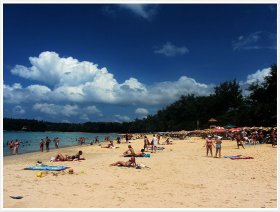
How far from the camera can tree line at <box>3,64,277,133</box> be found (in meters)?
48.0

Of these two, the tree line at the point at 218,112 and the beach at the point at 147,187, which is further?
the tree line at the point at 218,112

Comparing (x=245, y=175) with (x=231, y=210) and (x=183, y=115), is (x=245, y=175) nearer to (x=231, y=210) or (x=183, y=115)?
(x=231, y=210)

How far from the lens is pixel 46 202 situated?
28.3 feet

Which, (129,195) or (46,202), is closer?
(46,202)

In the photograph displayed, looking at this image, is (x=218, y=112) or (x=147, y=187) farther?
(x=218, y=112)

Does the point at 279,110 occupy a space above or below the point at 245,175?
above

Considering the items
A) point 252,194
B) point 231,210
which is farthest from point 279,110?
point 231,210

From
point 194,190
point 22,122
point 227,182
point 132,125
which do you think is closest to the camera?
point 194,190

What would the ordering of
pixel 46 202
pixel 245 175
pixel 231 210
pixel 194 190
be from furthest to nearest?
pixel 245 175 → pixel 194 190 → pixel 46 202 → pixel 231 210

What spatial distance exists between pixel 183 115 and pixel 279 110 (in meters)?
83.1

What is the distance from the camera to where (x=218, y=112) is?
269ft

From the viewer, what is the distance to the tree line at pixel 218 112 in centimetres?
4803

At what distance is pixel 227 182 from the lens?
11828 millimetres

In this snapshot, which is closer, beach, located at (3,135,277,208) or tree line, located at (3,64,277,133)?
beach, located at (3,135,277,208)
